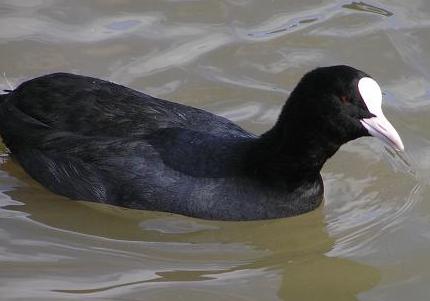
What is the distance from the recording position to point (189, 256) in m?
5.42

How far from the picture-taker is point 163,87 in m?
6.98

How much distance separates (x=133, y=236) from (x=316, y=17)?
2.96 m

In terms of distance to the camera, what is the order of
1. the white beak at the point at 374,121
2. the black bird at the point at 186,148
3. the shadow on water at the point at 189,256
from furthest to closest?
the black bird at the point at 186,148
the white beak at the point at 374,121
the shadow on water at the point at 189,256

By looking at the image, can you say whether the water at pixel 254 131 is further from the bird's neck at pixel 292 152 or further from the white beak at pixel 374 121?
the white beak at pixel 374 121

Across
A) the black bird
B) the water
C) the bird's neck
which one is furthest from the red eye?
the water

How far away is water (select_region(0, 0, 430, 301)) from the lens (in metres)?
5.25

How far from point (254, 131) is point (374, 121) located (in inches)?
54.7

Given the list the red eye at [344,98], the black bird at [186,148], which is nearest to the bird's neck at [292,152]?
the black bird at [186,148]

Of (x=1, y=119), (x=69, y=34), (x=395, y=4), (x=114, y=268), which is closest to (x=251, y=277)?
(x=114, y=268)

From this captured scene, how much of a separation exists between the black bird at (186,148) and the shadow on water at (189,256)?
9 cm

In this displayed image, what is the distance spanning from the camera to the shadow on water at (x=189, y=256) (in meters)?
5.15

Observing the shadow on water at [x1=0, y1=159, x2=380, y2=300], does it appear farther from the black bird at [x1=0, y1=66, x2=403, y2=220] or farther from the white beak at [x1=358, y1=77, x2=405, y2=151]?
the white beak at [x1=358, y1=77, x2=405, y2=151]

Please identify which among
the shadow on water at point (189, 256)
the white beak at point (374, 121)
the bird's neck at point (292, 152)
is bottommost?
the shadow on water at point (189, 256)

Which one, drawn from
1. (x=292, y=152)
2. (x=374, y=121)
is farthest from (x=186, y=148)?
(x=374, y=121)
